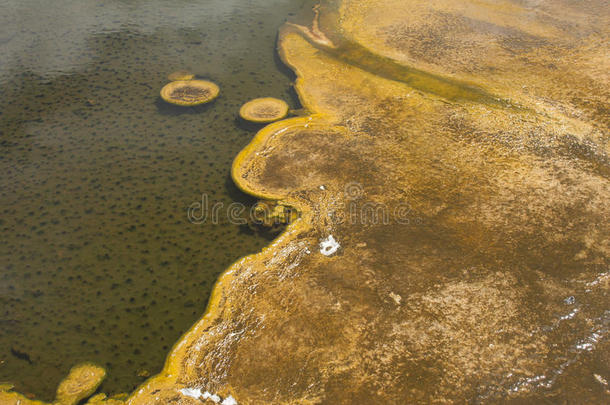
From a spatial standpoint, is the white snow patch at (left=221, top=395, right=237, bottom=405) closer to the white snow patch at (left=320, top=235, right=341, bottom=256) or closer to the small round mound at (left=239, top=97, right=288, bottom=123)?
the white snow patch at (left=320, top=235, right=341, bottom=256)

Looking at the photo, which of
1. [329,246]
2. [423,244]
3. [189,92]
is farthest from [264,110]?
[423,244]

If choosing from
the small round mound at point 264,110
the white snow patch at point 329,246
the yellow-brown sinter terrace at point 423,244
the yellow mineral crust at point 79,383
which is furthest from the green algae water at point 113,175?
the white snow patch at point 329,246

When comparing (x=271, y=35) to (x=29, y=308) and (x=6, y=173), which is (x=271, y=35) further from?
(x=29, y=308)

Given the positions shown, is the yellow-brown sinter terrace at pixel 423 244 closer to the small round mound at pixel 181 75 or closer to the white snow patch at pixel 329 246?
the white snow patch at pixel 329 246

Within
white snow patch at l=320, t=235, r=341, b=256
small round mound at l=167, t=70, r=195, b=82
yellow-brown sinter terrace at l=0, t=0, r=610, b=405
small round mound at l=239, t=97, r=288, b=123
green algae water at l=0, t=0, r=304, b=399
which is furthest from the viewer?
small round mound at l=167, t=70, r=195, b=82

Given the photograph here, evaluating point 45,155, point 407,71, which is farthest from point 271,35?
point 45,155

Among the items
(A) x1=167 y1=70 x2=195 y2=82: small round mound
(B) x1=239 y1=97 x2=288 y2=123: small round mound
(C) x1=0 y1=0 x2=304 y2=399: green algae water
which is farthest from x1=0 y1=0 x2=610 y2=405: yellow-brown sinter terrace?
(A) x1=167 y1=70 x2=195 y2=82: small round mound

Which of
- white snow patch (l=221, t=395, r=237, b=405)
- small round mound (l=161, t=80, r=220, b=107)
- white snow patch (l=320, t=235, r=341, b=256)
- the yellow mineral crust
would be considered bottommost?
the yellow mineral crust
